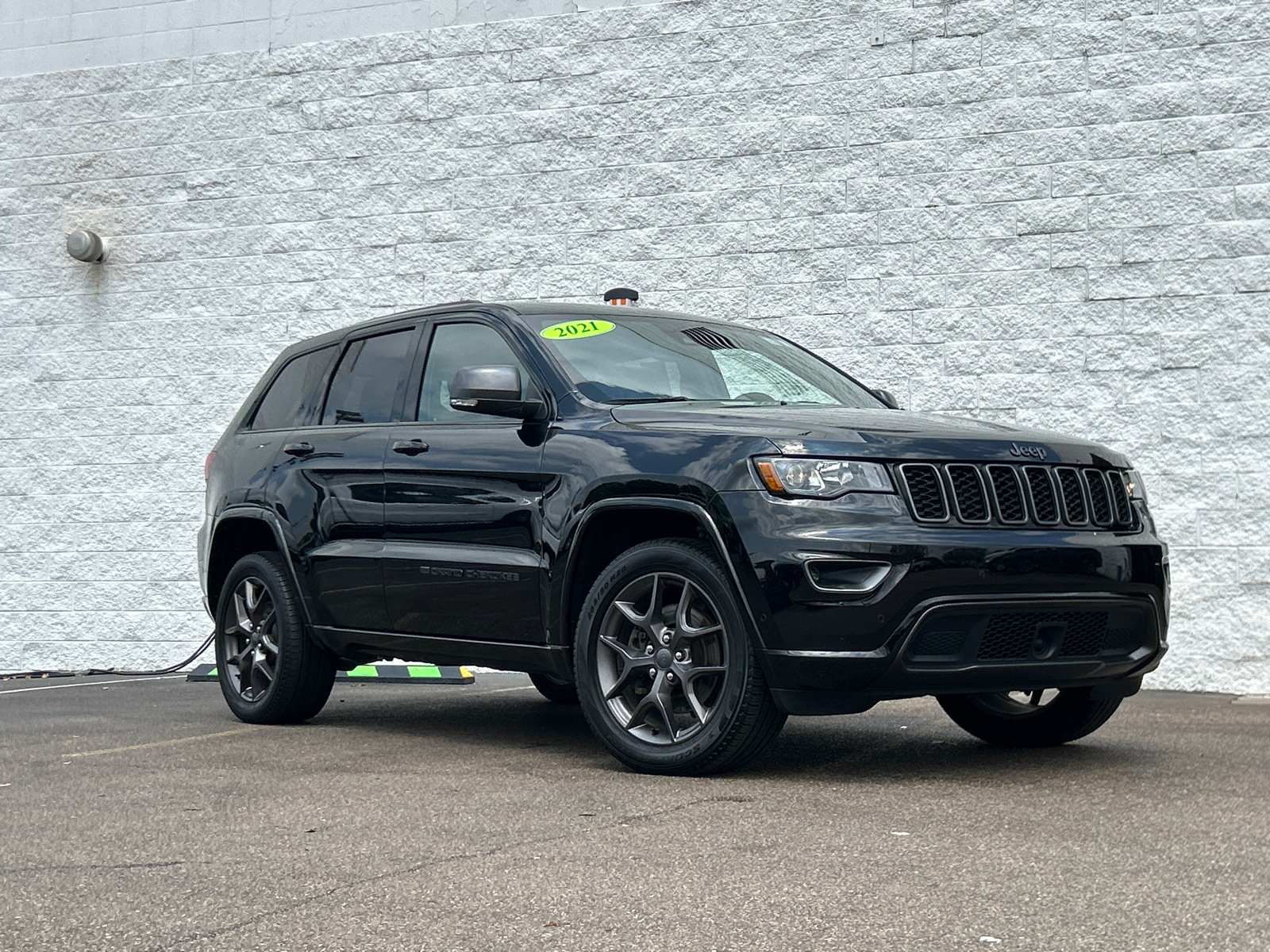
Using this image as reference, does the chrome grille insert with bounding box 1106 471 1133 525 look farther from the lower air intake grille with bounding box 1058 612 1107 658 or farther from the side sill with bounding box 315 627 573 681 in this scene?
the side sill with bounding box 315 627 573 681

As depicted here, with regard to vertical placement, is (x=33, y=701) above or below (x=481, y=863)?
below

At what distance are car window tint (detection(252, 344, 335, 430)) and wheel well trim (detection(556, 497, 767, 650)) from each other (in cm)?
217

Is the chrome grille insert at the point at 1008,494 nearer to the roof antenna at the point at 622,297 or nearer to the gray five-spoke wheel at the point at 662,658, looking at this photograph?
the gray five-spoke wheel at the point at 662,658

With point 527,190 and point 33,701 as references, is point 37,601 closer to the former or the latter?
point 33,701

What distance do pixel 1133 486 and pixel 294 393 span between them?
3.97m

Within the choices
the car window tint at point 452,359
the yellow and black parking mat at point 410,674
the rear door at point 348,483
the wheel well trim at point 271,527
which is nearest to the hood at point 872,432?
the car window tint at point 452,359

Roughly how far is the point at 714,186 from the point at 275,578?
15.2ft

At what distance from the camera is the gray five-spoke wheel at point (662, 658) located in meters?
5.34

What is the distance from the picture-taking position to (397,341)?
23.0ft

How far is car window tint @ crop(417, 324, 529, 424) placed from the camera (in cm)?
650

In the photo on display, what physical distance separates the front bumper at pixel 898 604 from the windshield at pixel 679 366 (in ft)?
3.70

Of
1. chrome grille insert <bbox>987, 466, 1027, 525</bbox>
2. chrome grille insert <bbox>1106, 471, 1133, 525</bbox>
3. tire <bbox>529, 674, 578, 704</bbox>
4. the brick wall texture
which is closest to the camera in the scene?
chrome grille insert <bbox>987, 466, 1027, 525</bbox>

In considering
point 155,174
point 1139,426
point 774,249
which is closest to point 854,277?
point 774,249

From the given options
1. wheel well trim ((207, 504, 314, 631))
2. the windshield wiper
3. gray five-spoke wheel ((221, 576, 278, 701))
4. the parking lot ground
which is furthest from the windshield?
gray five-spoke wheel ((221, 576, 278, 701))
